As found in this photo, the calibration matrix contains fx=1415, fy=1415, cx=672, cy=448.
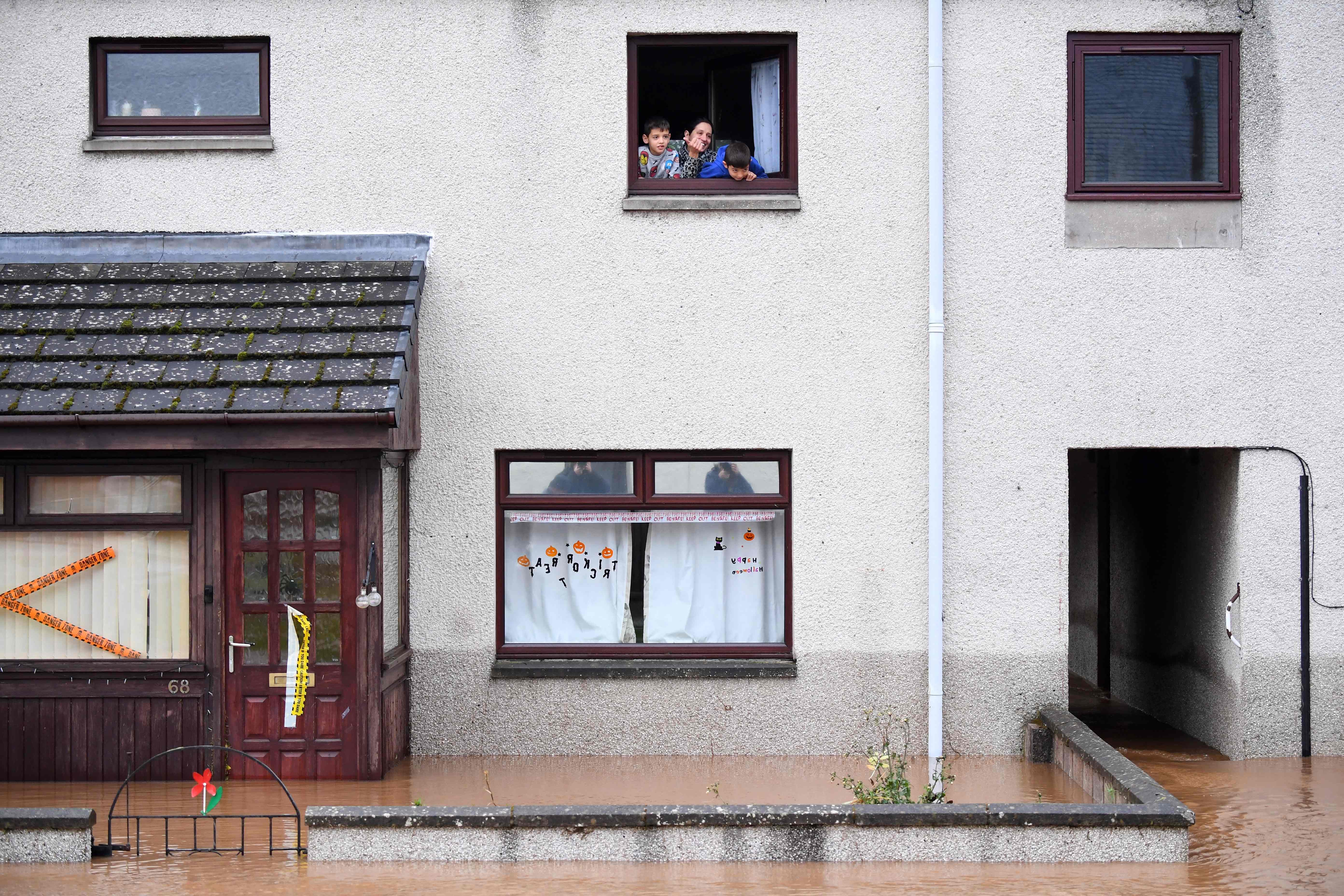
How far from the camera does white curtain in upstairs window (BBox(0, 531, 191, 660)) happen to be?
9.77 meters

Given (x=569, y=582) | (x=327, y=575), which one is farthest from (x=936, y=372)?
(x=327, y=575)

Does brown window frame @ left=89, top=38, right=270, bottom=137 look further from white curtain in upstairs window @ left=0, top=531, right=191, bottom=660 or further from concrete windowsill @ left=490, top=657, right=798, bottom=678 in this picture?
concrete windowsill @ left=490, top=657, right=798, bottom=678

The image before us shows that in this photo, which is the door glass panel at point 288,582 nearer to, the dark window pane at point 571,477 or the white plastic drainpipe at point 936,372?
the dark window pane at point 571,477

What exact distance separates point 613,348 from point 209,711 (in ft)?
12.6

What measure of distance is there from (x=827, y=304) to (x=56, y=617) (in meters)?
5.89

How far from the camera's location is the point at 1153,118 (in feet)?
34.9

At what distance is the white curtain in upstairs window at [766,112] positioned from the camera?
10.8m

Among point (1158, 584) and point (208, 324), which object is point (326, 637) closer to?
point (208, 324)

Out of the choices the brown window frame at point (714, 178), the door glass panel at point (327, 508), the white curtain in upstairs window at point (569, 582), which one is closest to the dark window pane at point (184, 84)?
the brown window frame at point (714, 178)

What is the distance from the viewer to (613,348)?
1052 centimetres

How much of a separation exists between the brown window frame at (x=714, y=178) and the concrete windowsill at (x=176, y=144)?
269cm

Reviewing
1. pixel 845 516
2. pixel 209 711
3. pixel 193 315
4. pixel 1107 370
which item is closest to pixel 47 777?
pixel 209 711

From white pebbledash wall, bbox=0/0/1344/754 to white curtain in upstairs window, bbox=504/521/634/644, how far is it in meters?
0.31

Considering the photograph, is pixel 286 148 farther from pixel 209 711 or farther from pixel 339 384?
pixel 209 711
